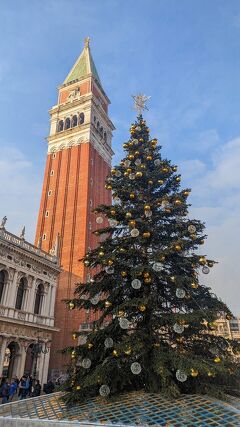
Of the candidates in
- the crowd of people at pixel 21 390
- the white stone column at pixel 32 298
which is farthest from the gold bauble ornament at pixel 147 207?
the white stone column at pixel 32 298

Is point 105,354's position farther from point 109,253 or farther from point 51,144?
point 51,144

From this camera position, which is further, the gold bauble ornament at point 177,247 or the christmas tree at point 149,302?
the gold bauble ornament at point 177,247

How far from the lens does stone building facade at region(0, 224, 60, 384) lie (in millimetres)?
24406

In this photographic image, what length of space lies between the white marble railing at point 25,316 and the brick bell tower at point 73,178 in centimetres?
638

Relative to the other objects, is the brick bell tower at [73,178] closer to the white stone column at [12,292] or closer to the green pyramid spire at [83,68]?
the green pyramid spire at [83,68]

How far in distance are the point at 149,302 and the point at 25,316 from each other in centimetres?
1950

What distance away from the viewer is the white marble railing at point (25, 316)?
24.1 metres

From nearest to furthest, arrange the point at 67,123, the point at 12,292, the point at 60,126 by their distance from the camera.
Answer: the point at 12,292 < the point at 67,123 < the point at 60,126

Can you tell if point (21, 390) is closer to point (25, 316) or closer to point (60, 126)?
point (25, 316)

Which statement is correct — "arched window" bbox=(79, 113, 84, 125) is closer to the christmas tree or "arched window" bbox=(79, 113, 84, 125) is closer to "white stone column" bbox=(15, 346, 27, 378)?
"white stone column" bbox=(15, 346, 27, 378)

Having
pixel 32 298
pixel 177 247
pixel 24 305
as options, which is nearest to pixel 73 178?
pixel 32 298

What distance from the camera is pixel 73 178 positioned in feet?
144

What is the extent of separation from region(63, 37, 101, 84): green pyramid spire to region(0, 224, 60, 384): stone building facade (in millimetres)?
34125

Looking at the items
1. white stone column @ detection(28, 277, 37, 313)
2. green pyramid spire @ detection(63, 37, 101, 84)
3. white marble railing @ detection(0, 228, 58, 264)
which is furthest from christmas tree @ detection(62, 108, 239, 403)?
green pyramid spire @ detection(63, 37, 101, 84)
